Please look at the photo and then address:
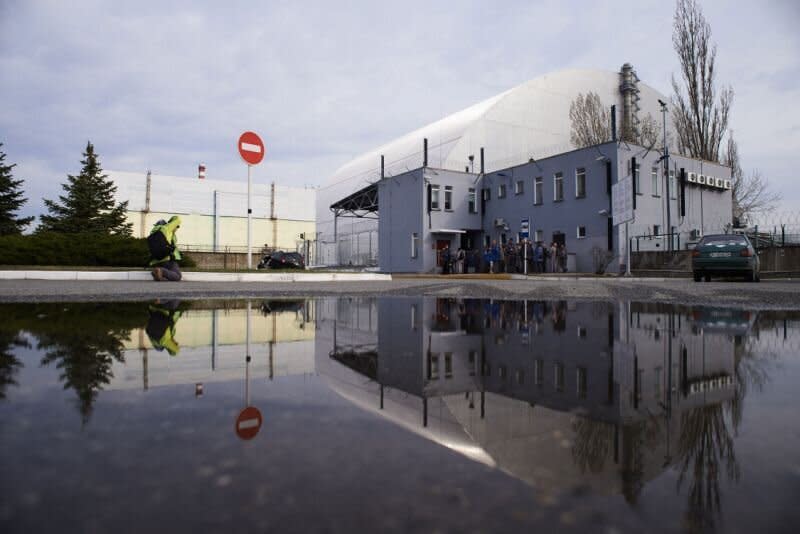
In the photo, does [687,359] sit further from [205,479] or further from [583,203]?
[583,203]

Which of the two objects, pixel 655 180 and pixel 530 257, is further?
pixel 655 180

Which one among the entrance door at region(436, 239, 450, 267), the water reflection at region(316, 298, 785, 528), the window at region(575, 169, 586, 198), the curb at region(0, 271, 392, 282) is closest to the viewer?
the water reflection at region(316, 298, 785, 528)

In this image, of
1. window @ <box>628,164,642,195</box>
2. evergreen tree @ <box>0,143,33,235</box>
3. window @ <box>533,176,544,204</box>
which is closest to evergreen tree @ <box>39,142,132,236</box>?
evergreen tree @ <box>0,143,33,235</box>

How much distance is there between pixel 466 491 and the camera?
1.05 m

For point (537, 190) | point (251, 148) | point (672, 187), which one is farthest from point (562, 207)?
point (251, 148)

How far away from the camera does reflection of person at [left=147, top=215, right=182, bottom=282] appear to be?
13.0 metres

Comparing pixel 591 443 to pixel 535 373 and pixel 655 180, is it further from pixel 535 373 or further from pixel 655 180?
pixel 655 180

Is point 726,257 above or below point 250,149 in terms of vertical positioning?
below

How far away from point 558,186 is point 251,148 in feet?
62.6

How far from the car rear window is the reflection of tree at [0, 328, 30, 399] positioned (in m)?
18.5

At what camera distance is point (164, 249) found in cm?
1323

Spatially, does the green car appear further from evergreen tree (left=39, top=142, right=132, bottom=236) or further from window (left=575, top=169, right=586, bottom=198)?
evergreen tree (left=39, top=142, right=132, bottom=236)

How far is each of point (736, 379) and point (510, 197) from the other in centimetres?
3162

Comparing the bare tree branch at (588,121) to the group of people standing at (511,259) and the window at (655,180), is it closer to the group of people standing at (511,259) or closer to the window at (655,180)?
the window at (655,180)
